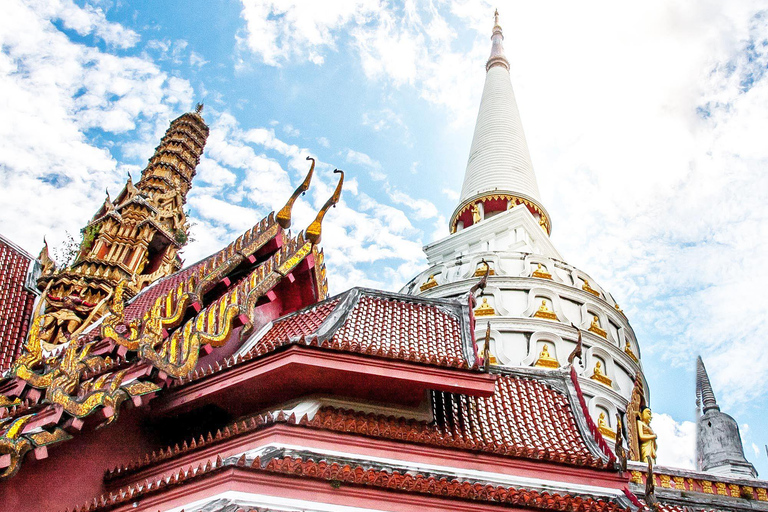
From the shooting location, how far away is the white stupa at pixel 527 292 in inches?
724

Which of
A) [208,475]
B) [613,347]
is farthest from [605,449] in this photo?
[613,347]

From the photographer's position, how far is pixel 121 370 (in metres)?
7.10

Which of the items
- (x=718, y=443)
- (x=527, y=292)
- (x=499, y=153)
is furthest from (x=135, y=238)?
(x=718, y=443)

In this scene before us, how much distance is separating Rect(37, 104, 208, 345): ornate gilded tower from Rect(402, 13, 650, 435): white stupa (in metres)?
7.97

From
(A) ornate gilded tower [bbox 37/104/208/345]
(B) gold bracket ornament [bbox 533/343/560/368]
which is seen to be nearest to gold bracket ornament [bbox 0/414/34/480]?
(A) ornate gilded tower [bbox 37/104/208/345]

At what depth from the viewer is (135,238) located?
21.6 m

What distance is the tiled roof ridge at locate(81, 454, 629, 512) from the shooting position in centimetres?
576

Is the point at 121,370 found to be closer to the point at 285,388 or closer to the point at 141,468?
the point at 141,468

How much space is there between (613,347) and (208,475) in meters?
15.7

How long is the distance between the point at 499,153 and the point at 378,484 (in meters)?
24.4

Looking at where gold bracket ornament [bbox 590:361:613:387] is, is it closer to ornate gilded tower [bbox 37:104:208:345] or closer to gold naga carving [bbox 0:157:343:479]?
gold naga carving [bbox 0:157:343:479]

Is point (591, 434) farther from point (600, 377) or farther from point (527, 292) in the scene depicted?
point (527, 292)

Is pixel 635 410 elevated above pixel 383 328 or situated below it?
below

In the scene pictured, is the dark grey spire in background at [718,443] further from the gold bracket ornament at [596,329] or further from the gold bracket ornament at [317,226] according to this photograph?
the gold bracket ornament at [317,226]
